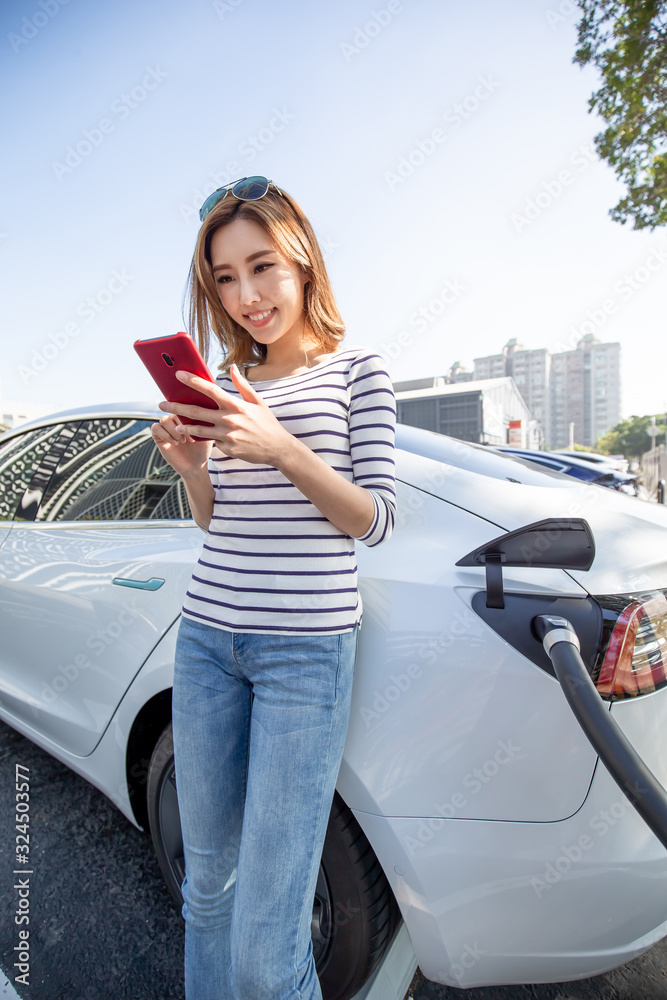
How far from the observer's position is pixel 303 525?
3.53 feet

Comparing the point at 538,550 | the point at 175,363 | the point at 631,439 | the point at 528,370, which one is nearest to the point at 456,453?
the point at 538,550

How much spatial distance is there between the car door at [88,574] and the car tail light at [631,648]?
3.35ft

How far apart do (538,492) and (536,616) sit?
41 cm

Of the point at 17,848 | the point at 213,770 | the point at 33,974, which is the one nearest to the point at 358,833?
the point at 213,770

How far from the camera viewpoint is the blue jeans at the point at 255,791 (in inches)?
40.3

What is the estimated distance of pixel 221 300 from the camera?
1358 mm

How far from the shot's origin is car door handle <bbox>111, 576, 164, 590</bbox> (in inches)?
63.3

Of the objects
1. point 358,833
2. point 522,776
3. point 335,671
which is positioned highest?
point 335,671

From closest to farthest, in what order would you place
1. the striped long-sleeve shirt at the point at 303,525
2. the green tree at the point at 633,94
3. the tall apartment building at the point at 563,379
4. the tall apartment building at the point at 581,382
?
the striped long-sleeve shirt at the point at 303,525 → the green tree at the point at 633,94 → the tall apartment building at the point at 563,379 → the tall apartment building at the point at 581,382

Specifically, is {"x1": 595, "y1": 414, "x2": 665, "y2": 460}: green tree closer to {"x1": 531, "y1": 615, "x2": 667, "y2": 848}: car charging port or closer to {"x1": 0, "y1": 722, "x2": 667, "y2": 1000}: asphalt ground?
{"x1": 0, "y1": 722, "x2": 667, "y2": 1000}: asphalt ground

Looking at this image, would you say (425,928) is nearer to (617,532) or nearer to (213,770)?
(213,770)
